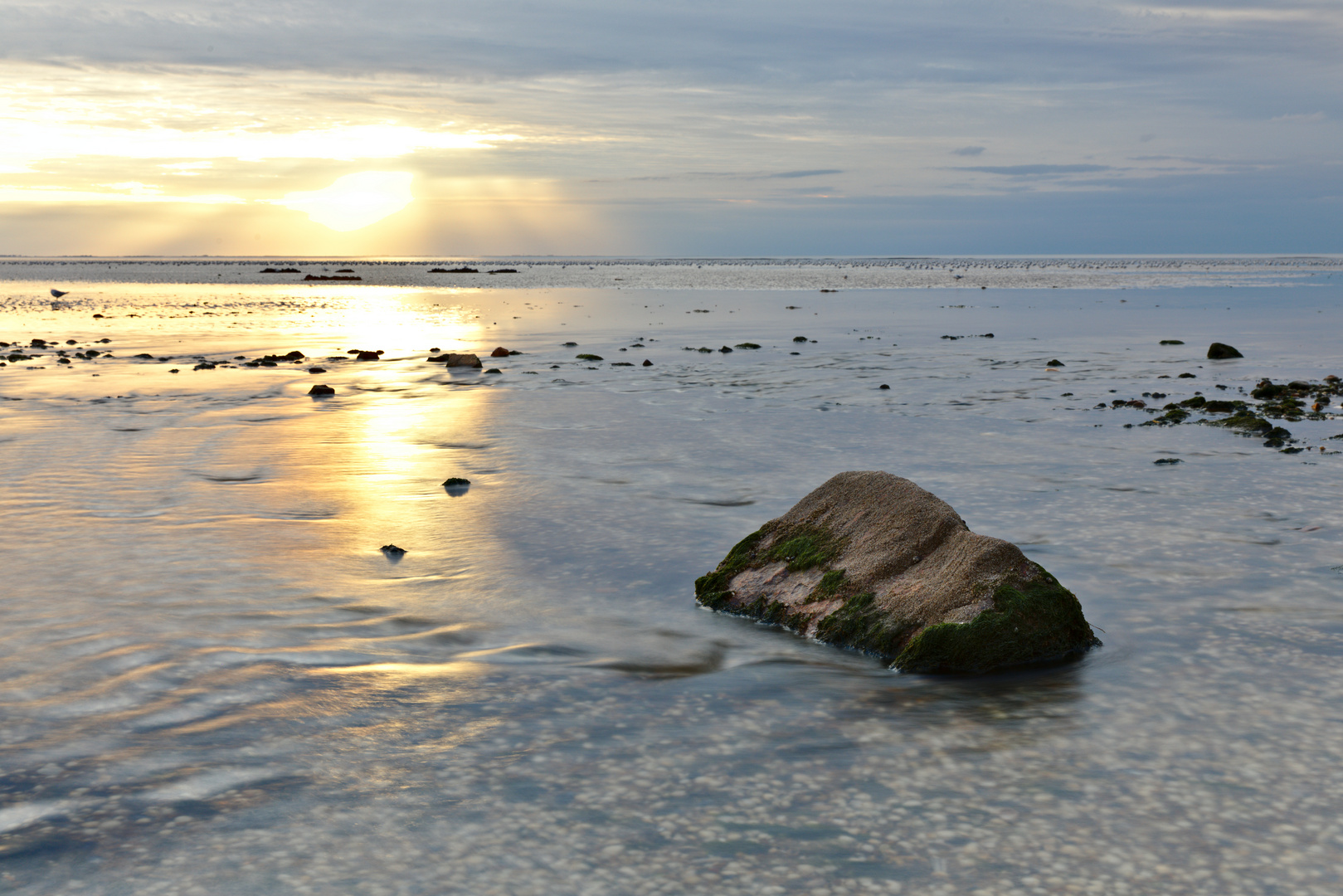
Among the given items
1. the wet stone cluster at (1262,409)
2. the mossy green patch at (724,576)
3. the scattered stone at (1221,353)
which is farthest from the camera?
the scattered stone at (1221,353)

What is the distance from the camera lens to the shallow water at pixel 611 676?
5094 millimetres

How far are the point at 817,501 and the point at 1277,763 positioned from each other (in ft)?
14.0

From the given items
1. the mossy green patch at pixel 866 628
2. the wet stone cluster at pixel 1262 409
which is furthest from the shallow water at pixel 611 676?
the wet stone cluster at pixel 1262 409

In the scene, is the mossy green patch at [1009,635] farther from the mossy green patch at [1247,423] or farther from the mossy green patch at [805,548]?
the mossy green patch at [1247,423]

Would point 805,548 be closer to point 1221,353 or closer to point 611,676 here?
point 611,676

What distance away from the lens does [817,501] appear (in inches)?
376

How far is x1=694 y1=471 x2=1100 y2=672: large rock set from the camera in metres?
7.58

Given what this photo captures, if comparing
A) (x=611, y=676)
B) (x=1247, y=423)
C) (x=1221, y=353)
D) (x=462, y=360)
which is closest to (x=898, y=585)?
(x=611, y=676)

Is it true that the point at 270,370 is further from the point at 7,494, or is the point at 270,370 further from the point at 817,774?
the point at 817,774

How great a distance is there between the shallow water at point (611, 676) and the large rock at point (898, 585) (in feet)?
0.76

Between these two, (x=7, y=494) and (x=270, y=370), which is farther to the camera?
(x=270, y=370)

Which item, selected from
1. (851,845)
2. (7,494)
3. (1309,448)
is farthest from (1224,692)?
(7,494)

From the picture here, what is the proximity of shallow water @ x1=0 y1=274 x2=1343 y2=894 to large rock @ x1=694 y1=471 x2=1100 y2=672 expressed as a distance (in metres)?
0.23

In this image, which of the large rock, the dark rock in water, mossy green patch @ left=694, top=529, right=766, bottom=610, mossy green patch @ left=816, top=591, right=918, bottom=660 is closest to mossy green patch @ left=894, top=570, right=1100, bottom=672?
the large rock
